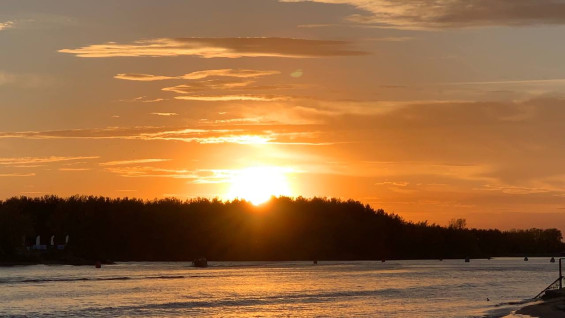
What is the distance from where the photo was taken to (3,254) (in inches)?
7175

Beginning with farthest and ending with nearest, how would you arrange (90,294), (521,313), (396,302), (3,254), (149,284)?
(3,254), (149,284), (90,294), (396,302), (521,313)

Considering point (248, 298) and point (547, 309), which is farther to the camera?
point (248, 298)

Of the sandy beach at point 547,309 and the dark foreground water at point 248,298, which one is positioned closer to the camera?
the sandy beach at point 547,309

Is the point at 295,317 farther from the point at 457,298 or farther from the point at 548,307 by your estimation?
the point at 457,298

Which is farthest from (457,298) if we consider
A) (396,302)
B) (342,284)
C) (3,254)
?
(3,254)

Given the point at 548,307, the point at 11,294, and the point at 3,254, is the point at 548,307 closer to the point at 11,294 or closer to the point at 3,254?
the point at 11,294

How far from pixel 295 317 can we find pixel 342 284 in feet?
183

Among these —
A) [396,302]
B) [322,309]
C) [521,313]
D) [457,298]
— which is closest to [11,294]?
[322,309]

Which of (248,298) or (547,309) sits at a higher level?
(248,298)

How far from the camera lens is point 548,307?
7062cm

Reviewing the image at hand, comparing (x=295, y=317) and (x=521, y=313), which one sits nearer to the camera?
(x=521, y=313)

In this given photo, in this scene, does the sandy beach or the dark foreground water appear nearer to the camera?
the sandy beach

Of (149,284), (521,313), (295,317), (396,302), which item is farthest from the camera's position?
(149,284)

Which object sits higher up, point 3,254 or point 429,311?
point 3,254
